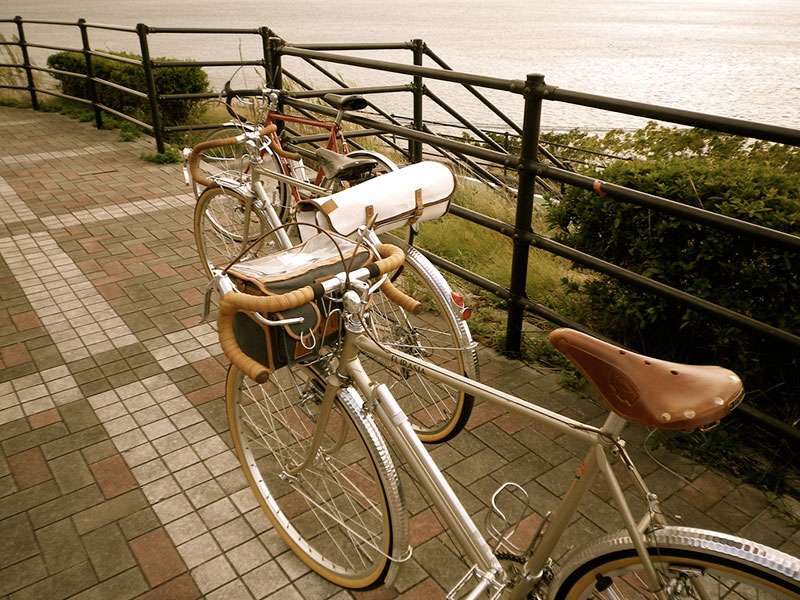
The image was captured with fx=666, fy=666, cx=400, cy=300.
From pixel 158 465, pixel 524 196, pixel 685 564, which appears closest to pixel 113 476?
pixel 158 465

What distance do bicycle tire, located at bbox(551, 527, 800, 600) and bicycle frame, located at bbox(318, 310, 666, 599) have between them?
0.14 ft

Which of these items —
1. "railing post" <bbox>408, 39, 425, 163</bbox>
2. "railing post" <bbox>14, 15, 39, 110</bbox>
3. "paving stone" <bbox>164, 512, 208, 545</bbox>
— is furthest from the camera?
"railing post" <bbox>14, 15, 39, 110</bbox>

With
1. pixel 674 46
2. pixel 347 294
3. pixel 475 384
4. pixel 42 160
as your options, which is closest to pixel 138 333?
pixel 347 294

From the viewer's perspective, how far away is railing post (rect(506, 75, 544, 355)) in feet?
9.92

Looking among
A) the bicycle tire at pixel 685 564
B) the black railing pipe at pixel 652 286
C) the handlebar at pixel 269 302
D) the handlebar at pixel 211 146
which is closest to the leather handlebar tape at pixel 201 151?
the handlebar at pixel 211 146

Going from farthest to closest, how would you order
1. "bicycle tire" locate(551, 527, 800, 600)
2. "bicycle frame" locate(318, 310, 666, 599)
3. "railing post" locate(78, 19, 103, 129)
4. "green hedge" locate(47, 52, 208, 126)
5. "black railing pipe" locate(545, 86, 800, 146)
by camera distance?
1. "green hedge" locate(47, 52, 208, 126)
2. "railing post" locate(78, 19, 103, 129)
3. "black railing pipe" locate(545, 86, 800, 146)
4. "bicycle frame" locate(318, 310, 666, 599)
5. "bicycle tire" locate(551, 527, 800, 600)

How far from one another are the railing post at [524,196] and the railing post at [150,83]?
530cm

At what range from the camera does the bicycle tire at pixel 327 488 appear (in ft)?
6.90

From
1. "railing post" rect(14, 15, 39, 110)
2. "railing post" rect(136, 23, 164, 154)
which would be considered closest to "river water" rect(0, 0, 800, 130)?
"railing post" rect(136, 23, 164, 154)

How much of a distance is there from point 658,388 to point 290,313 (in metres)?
1.01

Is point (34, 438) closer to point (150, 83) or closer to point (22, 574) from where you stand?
point (22, 574)

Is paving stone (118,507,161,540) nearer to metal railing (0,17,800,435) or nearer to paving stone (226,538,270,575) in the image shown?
paving stone (226,538,270,575)

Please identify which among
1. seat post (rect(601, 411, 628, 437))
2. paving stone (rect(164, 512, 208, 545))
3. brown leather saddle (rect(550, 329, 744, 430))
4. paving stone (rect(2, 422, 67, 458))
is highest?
brown leather saddle (rect(550, 329, 744, 430))

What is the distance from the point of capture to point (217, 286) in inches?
83.2
